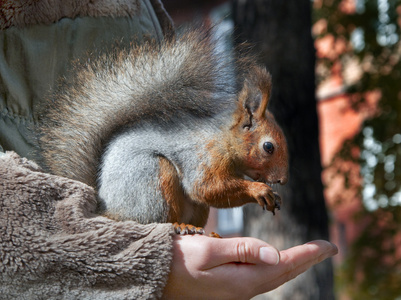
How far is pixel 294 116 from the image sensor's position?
195 centimetres

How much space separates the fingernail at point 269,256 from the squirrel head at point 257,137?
153mm

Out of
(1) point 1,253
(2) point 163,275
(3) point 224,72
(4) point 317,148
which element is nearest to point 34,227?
(1) point 1,253

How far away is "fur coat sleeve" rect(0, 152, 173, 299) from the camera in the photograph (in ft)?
2.01

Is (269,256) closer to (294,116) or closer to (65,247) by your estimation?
(65,247)

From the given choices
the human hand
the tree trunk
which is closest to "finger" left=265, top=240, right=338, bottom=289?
the human hand

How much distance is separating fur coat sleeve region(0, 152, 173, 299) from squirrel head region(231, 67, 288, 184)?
201 mm

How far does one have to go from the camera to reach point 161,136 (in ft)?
2.53

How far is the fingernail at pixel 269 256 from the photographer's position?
0.68m

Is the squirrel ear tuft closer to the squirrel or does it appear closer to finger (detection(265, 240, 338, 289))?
the squirrel

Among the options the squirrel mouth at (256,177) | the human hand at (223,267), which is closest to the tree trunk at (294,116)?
the squirrel mouth at (256,177)

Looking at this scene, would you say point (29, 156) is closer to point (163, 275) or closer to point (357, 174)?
point (163, 275)

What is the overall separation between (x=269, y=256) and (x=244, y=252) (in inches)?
1.3

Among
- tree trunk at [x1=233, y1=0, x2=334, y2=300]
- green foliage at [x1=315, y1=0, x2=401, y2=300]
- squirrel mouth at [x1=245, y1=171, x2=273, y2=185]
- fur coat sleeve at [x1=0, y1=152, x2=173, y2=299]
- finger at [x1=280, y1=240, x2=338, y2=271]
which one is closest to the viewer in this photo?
fur coat sleeve at [x1=0, y1=152, x2=173, y2=299]

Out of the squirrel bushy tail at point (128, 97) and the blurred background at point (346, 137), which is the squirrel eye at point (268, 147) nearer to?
the squirrel bushy tail at point (128, 97)
